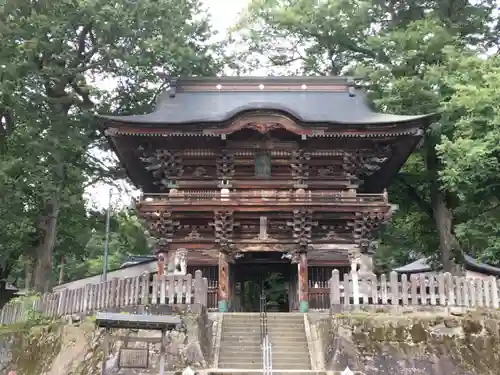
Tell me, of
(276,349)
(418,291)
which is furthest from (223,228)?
(418,291)

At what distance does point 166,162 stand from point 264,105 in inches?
163

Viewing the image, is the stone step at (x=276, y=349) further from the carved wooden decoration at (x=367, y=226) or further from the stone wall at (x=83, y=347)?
the carved wooden decoration at (x=367, y=226)

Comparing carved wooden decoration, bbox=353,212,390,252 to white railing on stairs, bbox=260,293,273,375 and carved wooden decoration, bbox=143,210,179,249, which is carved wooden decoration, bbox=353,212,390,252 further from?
carved wooden decoration, bbox=143,210,179,249

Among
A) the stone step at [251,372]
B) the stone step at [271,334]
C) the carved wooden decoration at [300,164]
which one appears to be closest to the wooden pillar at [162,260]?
the stone step at [271,334]

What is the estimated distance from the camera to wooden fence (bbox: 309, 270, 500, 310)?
45.0ft

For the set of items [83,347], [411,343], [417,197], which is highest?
[417,197]

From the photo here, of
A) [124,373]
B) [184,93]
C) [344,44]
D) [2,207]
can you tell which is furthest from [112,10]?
[124,373]

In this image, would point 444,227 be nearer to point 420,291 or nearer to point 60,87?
point 420,291

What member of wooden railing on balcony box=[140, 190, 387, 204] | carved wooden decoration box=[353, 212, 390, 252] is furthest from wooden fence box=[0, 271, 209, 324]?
carved wooden decoration box=[353, 212, 390, 252]

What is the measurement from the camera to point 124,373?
11898 mm

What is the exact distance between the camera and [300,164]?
19.3 m

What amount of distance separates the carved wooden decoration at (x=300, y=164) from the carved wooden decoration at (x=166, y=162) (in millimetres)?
4010

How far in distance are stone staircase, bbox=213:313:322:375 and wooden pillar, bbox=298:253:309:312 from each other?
2.36m

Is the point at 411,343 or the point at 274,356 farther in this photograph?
the point at 274,356
